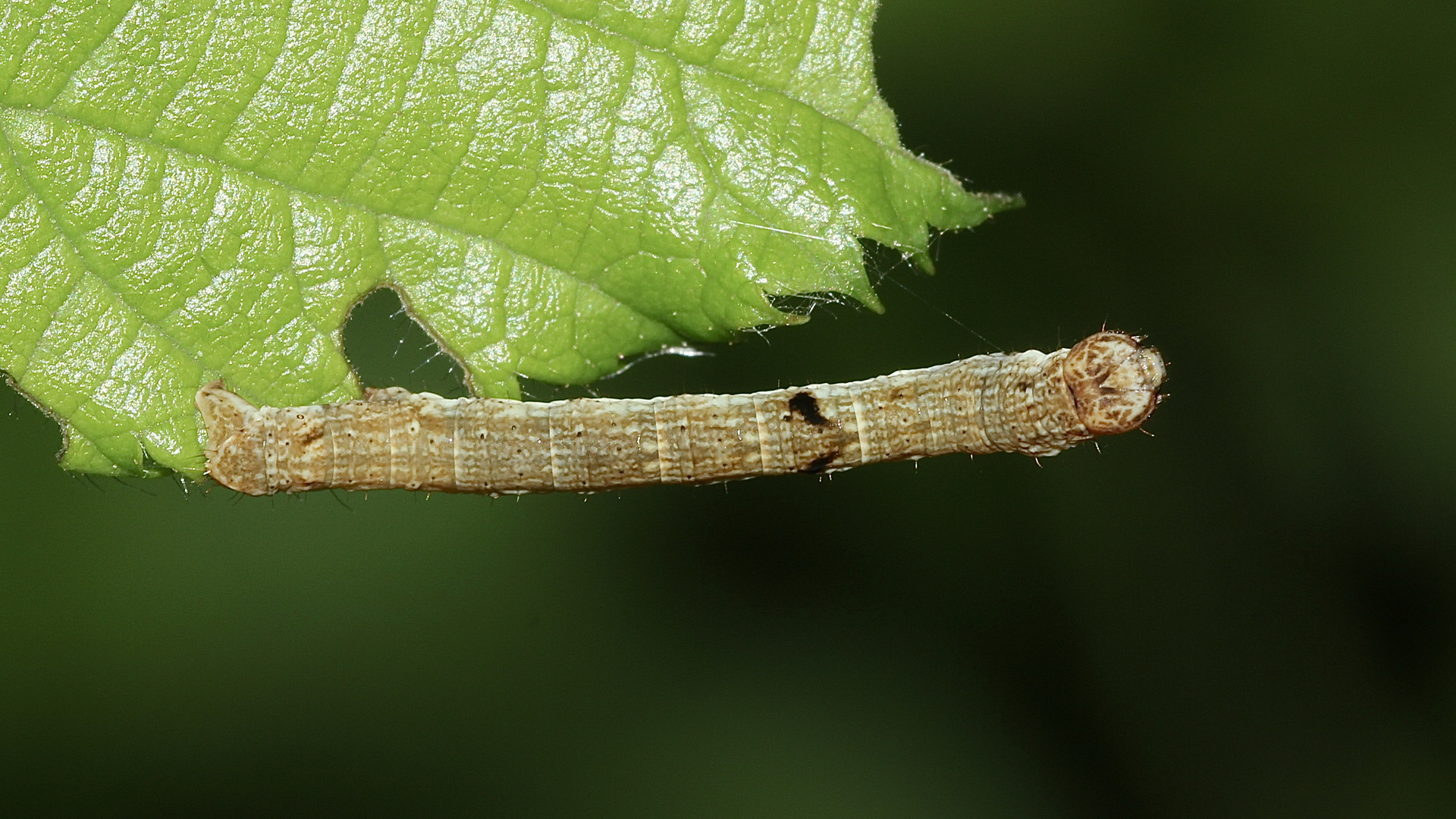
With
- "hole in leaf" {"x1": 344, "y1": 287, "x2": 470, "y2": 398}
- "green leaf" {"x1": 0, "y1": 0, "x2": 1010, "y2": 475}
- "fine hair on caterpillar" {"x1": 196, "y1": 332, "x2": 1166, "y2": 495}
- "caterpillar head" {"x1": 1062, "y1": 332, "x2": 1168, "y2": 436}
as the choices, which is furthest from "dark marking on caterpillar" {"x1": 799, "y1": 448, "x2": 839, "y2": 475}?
"hole in leaf" {"x1": 344, "y1": 287, "x2": 470, "y2": 398}

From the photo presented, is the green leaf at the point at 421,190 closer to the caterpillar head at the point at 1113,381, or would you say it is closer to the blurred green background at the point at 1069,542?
the caterpillar head at the point at 1113,381

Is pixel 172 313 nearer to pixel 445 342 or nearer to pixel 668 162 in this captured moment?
pixel 445 342

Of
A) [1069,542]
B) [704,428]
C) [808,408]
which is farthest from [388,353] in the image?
[1069,542]

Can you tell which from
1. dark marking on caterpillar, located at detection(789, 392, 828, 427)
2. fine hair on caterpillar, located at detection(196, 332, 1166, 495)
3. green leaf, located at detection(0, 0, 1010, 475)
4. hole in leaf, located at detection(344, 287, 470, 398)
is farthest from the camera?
hole in leaf, located at detection(344, 287, 470, 398)

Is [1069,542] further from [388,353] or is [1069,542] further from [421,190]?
[421,190]

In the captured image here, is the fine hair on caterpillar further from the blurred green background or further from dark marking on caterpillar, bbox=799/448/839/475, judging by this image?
the blurred green background

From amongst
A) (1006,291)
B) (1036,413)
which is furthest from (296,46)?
(1006,291)
